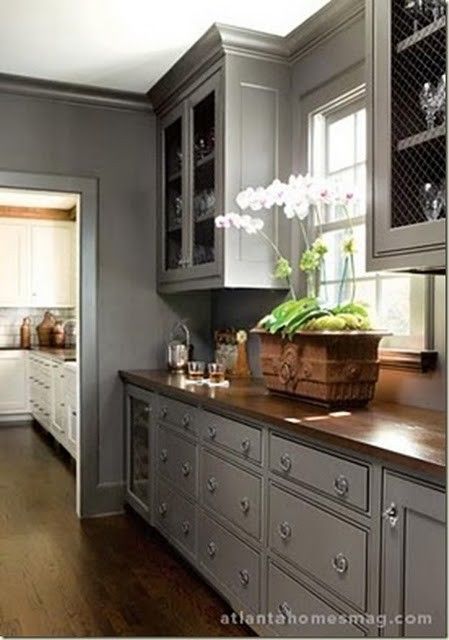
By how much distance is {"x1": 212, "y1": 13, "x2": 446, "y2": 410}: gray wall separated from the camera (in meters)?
2.19

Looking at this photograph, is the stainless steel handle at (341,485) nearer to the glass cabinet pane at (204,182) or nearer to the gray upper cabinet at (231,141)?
the gray upper cabinet at (231,141)

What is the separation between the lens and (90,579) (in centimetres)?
285

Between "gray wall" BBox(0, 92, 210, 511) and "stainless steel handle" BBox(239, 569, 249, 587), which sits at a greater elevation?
"gray wall" BBox(0, 92, 210, 511)

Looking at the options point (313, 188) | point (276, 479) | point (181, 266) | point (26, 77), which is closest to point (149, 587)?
point (276, 479)

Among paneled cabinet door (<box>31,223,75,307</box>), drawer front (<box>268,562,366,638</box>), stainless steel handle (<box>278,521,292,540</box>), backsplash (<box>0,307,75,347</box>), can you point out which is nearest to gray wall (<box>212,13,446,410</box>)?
stainless steel handle (<box>278,521,292,540</box>)

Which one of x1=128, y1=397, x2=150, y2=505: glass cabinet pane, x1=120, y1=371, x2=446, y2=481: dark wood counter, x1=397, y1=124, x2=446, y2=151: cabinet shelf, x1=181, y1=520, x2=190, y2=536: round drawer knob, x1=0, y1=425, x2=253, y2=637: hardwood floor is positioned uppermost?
x1=397, y1=124, x2=446, y2=151: cabinet shelf

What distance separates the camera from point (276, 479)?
6.89 ft

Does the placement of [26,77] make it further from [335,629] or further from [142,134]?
[335,629]

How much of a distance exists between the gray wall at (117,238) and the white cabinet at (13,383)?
3.46 m

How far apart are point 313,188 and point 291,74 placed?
0.91 m

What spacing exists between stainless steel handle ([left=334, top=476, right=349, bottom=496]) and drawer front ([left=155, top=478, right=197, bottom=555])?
1153 millimetres

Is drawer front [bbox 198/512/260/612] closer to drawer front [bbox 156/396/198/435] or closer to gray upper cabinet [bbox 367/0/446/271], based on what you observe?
drawer front [bbox 156/396/198/435]

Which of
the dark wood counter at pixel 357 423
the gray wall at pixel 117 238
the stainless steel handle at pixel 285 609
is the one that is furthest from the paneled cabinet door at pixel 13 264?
the stainless steel handle at pixel 285 609

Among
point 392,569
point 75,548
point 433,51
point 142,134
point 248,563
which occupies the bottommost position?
point 75,548
